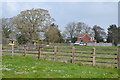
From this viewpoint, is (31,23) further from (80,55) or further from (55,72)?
(55,72)

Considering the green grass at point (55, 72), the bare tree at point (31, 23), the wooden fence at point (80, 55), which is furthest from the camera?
the bare tree at point (31, 23)

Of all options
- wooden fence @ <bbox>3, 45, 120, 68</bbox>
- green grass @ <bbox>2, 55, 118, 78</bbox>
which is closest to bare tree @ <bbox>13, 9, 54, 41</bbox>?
wooden fence @ <bbox>3, 45, 120, 68</bbox>

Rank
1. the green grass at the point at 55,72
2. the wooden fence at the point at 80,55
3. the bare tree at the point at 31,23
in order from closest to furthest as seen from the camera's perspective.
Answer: the green grass at the point at 55,72 → the wooden fence at the point at 80,55 → the bare tree at the point at 31,23

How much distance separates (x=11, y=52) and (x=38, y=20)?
987 inches

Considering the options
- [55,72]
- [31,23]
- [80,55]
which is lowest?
[55,72]

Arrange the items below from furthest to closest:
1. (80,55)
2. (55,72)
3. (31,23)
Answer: (31,23) → (80,55) → (55,72)

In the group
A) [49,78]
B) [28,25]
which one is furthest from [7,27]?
[49,78]

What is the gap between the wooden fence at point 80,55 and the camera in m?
10.5

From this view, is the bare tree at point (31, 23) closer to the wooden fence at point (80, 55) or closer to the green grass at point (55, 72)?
the wooden fence at point (80, 55)

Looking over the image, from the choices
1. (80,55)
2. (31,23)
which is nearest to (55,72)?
(80,55)

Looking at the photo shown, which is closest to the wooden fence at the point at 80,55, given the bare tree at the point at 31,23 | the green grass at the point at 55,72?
the green grass at the point at 55,72

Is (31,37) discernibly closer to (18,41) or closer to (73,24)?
(18,41)

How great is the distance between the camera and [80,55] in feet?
42.9

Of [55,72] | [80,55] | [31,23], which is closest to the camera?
[55,72]
